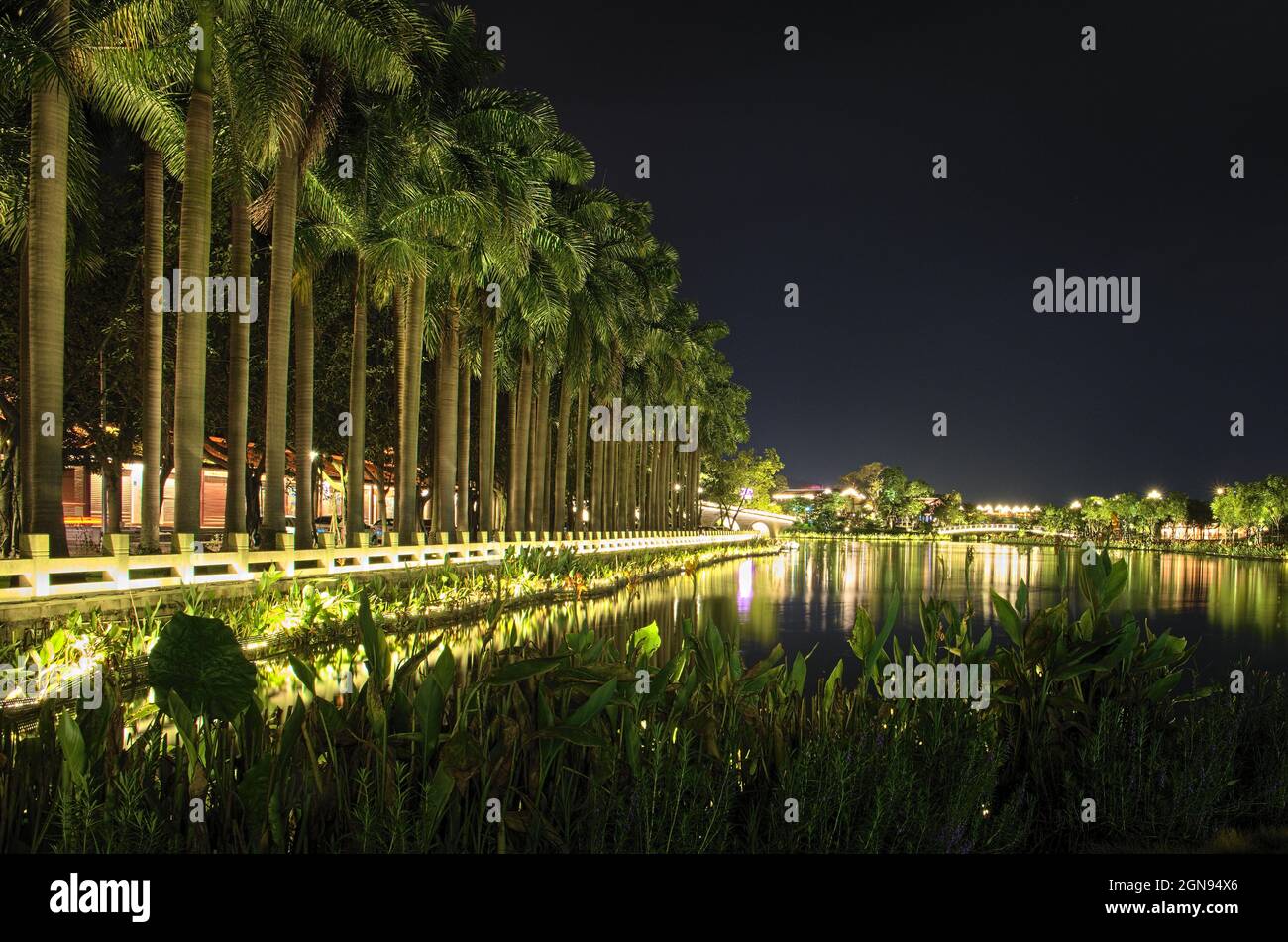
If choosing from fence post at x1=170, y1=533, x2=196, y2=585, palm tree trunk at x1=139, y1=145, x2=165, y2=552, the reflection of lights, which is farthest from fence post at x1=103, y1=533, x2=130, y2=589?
the reflection of lights

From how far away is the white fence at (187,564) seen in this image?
13.2 metres

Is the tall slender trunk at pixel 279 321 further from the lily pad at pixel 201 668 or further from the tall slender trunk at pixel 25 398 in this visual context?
the lily pad at pixel 201 668

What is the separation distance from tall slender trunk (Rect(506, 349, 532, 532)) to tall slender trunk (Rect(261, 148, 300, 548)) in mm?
16180

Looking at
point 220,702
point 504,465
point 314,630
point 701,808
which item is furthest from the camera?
point 504,465

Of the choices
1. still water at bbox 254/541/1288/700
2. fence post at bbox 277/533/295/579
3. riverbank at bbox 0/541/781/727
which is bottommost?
still water at bbox 254/541/1288/700

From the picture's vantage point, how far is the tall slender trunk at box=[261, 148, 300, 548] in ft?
75.9

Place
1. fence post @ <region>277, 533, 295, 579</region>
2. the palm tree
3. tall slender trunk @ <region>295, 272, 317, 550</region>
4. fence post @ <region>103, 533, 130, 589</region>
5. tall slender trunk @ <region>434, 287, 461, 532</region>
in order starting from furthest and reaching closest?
tall slender trunk @ <region>434, 287, 461, 532</region>, tall slender trunk @ <region>295, 272, 317, 550</region>, the palm tree, fence post @ <region>277, 533, 295, 579</region>, fence post @ <region>103, 533, 130, 589</region>

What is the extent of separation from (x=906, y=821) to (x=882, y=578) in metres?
42.7

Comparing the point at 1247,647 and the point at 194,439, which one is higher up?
the point at 194,439

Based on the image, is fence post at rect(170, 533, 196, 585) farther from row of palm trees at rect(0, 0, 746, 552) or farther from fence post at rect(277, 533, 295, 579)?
fence post at rect(277, 533, 295, 579)

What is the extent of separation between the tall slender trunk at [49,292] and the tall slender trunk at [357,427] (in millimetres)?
9899
